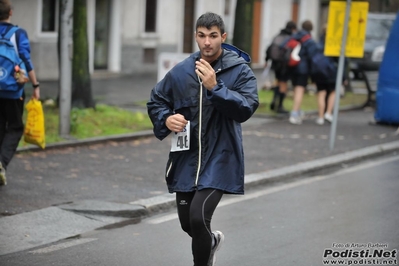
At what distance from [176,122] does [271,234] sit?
251 centimetres

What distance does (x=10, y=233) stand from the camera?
755 centimetres

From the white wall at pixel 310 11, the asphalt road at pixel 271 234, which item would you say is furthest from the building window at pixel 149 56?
the asphalt road at pixel 271 234

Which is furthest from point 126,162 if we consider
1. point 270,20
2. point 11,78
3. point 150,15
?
point 270,20

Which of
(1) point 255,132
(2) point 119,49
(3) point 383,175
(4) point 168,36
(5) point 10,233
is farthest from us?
(4) point 168,36

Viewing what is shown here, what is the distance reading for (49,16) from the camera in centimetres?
2275

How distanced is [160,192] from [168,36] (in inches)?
718

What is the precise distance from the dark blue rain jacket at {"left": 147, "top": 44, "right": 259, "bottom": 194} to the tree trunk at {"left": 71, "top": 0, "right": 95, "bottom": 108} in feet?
30.3

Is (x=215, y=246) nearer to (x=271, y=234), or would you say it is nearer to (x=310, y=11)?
(x=271, y=234)

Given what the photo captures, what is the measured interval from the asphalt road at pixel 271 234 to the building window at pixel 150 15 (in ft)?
55.7

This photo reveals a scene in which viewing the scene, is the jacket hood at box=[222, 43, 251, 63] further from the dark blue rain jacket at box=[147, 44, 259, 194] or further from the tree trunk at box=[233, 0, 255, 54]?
the tree trunk at box=[233, 0, 255, 54]

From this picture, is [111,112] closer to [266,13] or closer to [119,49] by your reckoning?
[119,49]

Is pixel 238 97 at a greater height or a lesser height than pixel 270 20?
greater

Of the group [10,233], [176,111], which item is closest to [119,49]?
[10,233]

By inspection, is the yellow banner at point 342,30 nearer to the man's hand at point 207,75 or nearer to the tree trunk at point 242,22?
the tree trunk at point 242,22
